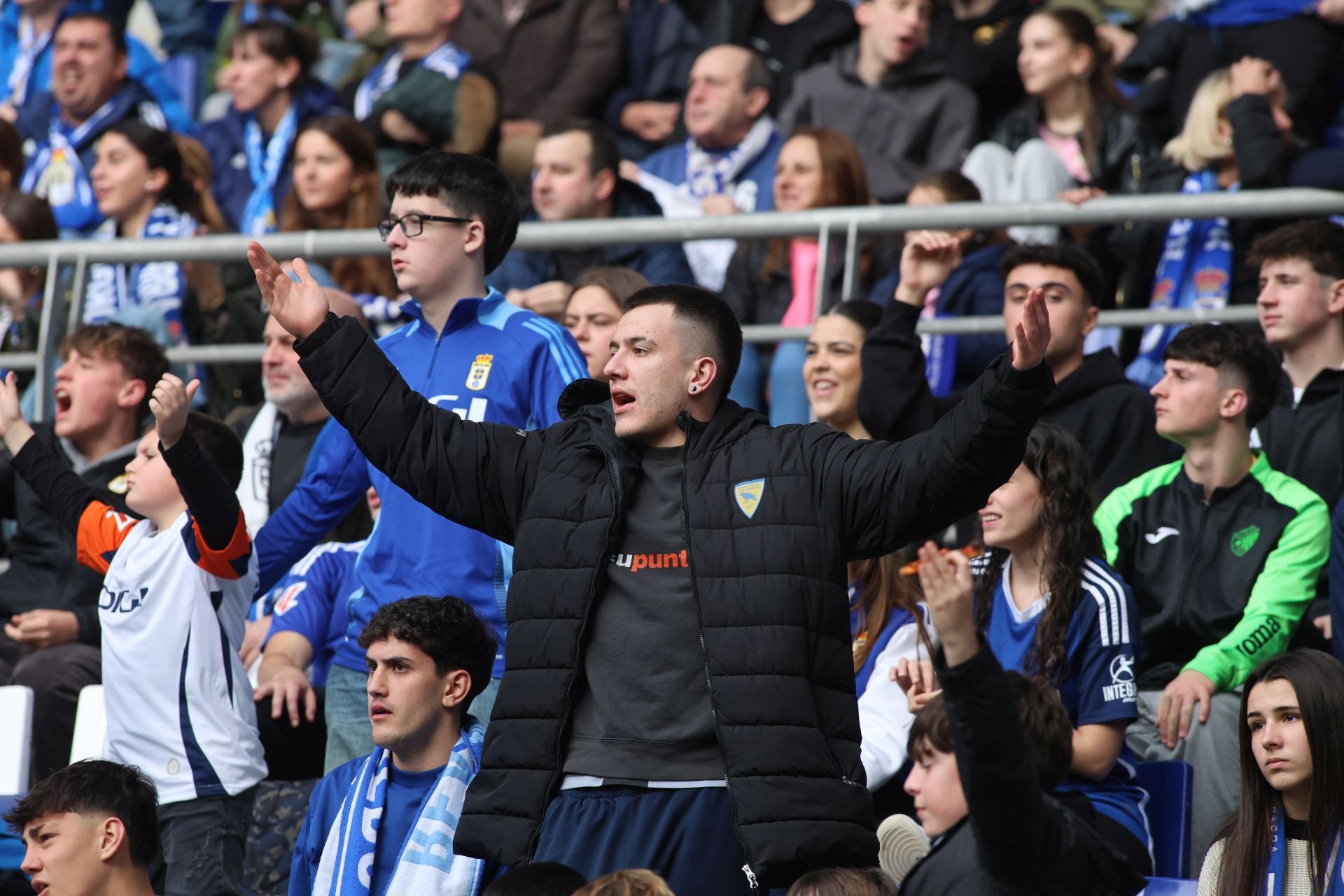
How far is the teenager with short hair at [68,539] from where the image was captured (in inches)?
238

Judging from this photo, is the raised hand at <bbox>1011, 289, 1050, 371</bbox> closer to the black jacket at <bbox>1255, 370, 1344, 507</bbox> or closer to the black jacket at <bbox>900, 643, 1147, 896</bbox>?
the black jacket at <bbox>900, 643, 1147, 896</bbox>

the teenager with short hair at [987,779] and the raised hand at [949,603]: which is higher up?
the raised hand at [949,603]

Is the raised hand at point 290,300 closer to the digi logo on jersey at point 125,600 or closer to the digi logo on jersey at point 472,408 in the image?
the digi logo on jersey at point 472,408

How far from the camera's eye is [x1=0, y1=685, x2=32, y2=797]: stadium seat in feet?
18.9

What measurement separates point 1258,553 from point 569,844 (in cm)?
283

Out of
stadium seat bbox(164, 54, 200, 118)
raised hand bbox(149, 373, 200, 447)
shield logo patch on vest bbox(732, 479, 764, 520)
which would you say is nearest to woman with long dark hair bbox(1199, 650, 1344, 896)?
shield logo patch on vest bbox(732, 479, 764, 520)

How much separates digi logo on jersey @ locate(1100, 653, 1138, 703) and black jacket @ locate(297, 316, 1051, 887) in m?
1.17

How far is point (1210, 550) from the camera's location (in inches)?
232

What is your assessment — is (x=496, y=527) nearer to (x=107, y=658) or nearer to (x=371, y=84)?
(x=107, y=658)

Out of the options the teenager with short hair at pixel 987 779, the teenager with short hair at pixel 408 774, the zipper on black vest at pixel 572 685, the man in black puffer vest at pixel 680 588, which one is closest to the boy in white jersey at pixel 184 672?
the teenager with short hair at pixel 408 774

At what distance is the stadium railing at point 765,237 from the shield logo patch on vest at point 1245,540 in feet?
4.24

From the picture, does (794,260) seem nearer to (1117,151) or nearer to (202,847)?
(1117,151)

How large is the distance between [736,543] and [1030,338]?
77cm

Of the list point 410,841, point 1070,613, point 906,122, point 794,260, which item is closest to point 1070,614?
point 1070,613
